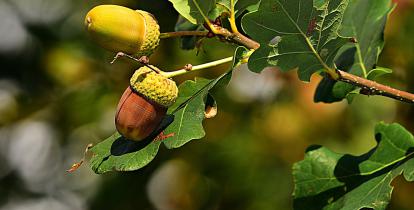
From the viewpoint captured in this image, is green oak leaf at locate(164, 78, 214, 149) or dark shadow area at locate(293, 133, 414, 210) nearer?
green oak leaf at locate(164, 78, 214, 149)

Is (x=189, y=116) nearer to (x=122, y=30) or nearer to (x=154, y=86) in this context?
(x=154, y=86)

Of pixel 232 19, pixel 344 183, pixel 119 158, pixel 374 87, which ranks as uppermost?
pixel 232 19

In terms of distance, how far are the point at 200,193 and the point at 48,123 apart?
66 cm

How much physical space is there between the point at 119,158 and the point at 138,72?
5.6 inches

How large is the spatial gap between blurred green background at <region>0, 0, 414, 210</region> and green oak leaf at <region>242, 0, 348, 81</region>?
1.00 m

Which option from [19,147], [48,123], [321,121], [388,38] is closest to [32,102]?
[48,123]

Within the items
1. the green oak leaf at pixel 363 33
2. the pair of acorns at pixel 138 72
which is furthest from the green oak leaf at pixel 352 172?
the pair of acorns at pixel 138 72

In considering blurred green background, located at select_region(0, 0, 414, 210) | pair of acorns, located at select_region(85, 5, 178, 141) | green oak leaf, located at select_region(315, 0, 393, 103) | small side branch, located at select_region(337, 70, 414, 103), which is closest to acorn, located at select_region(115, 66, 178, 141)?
pair of acorns, located at select_region(85, 5, 178, 141)

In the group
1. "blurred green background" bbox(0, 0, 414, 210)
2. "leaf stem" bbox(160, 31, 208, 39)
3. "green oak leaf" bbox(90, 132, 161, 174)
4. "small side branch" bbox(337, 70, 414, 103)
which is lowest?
"blurred green background" bbox(0, 0, 414, 210)

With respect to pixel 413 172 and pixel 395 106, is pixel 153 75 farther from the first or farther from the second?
pixel 395 106

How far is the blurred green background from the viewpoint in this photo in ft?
8.07

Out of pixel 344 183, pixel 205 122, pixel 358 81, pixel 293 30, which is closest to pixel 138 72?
pixel 293 30

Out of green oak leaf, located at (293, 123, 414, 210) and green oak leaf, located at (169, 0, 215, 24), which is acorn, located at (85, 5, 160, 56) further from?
green oak leaf, located at (293, 123, 414, 210)

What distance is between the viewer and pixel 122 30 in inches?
47.7
